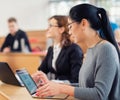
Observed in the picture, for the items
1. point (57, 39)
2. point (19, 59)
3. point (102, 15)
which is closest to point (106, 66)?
point (102, 15)

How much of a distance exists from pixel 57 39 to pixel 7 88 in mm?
847

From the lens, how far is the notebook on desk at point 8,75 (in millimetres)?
2113

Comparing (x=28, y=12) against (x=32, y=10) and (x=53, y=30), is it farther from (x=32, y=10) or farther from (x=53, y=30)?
(x=53, y=30)

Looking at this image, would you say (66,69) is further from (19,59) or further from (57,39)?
(19,59)

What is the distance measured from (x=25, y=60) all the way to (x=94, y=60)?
3.54 m

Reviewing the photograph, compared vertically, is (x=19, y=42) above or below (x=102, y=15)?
below

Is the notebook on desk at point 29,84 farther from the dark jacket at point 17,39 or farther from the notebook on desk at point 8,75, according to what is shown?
the dark jacket at point 17,39

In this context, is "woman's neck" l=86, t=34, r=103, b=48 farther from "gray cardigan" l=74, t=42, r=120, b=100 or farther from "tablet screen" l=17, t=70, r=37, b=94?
"tablet screen" l=17, t=70, r=37, b=94

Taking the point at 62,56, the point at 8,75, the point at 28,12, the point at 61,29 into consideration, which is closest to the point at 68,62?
the point at 62,56

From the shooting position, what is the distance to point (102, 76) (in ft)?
5.27

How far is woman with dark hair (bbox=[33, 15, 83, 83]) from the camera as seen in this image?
259 cm

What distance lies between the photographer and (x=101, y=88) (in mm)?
1602

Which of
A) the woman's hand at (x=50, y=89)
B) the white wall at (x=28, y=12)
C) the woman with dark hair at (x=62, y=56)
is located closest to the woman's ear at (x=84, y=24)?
the woman's hand at (x=50, y=89)

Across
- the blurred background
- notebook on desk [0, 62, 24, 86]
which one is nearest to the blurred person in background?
the blurred background
